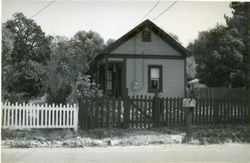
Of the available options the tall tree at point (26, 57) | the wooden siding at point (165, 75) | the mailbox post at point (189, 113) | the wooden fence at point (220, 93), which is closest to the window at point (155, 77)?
the wooden siding at point (165, 75)

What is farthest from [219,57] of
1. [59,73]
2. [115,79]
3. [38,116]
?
[38,116]

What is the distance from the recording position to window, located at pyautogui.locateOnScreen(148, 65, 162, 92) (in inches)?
663

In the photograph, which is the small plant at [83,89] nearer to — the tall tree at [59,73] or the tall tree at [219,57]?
the tall tree at [59,73]

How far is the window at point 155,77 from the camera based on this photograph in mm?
16828

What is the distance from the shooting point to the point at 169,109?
1384cm

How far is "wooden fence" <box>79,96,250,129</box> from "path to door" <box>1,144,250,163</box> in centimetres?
210

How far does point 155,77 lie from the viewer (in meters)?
17.2

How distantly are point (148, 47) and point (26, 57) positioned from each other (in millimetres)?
6834

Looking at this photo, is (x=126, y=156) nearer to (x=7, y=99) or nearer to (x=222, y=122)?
(x=7, y=99)

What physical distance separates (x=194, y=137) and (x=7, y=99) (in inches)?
218

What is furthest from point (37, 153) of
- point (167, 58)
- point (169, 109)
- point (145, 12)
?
point (167, 58)

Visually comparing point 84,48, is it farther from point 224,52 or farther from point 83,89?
point 224,52

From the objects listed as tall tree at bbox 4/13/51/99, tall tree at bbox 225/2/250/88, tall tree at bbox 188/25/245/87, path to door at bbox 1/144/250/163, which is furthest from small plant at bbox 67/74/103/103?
tall tree at bbox 225/2/250/88

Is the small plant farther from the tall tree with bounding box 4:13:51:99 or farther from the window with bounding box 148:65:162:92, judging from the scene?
the window with bounding box 148:65:162:92
